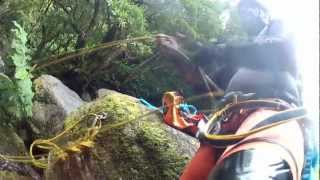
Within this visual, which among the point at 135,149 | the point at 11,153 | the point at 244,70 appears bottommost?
the point at 11,153

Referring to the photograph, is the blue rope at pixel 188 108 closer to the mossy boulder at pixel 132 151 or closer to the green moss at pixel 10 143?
the mossy boulder at pixel 132 151

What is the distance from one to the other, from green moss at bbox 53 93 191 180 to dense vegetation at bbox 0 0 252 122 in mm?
61

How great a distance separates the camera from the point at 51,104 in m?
1.62

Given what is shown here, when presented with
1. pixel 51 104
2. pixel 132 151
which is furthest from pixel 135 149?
pixel 51 104

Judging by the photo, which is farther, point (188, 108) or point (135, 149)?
point (135, 149)

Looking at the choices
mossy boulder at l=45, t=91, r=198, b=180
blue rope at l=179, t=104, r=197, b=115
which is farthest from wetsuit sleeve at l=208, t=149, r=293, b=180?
mossy boulder at l=45, t=91, r=198, b=180

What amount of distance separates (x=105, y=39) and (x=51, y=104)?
324 mm

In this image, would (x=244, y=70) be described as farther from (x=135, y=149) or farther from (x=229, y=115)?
(x=135, y=149)

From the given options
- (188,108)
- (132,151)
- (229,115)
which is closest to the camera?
(229,115)

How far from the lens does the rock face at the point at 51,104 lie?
156cm

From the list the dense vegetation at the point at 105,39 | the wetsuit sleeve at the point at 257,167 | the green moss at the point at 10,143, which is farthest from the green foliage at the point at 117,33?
the wetsuit sleeve at the point at 257,167

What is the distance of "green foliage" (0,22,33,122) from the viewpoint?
5.14 feet

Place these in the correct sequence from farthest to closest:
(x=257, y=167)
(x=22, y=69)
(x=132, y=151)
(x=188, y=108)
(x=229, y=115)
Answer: (x=22, y=69)
(x=132, y=151)
(x=188, y=108)
(x=229, y=115)
(x=257, y=167)

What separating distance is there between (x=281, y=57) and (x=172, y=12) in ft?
1.37
